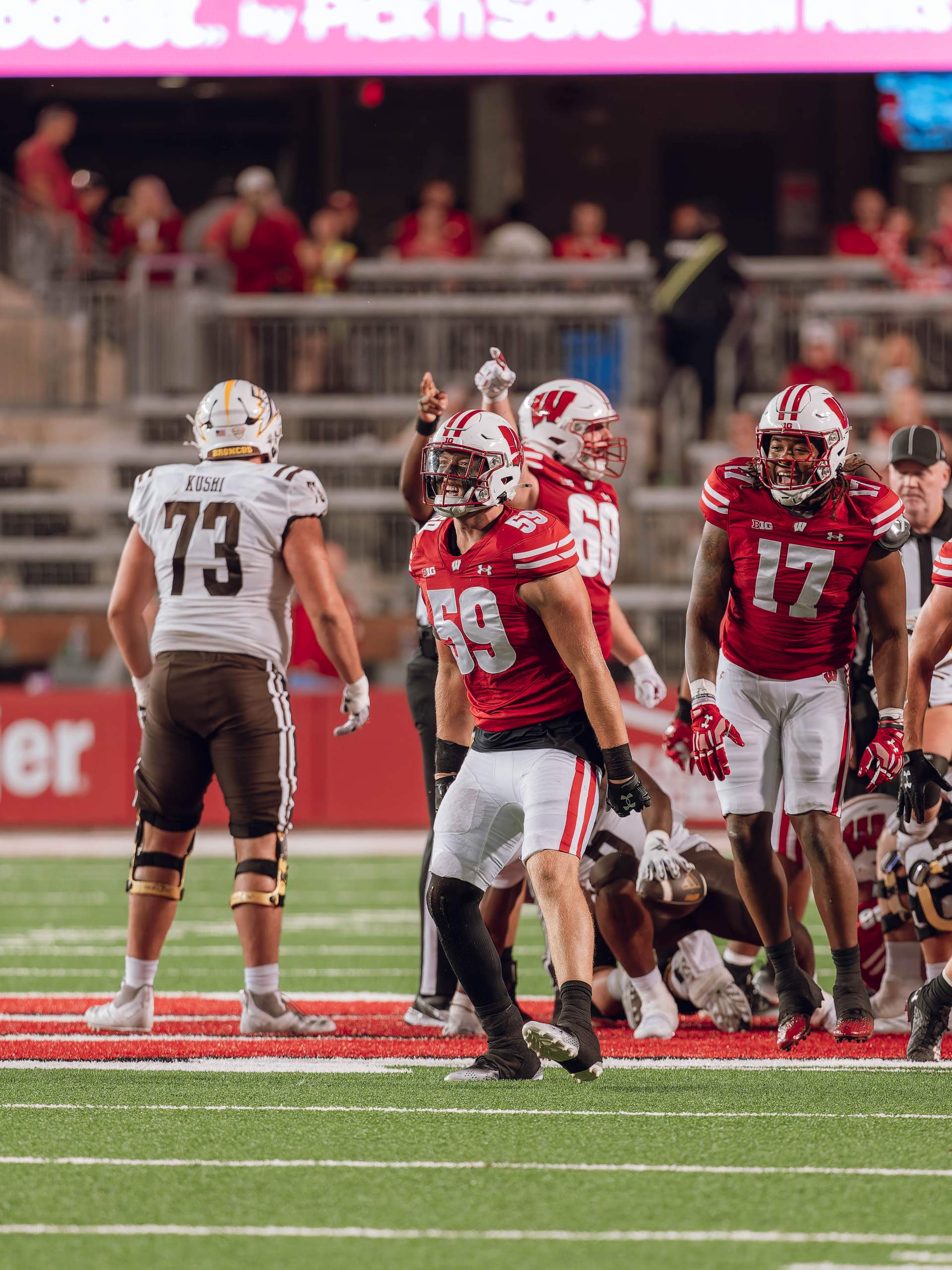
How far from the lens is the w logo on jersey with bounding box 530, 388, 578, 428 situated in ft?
22.4

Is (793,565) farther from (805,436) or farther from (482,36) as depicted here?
(482,36)

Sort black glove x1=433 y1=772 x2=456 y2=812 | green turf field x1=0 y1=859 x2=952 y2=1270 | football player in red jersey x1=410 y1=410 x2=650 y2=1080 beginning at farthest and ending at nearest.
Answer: black glove x1=433 y1=772 x2=456 y2=812 → football player in red jersey x1=410 y1=410 x2=650 y2=1080 → green turf field x1=0 y1=859 x2=952 y2=1270

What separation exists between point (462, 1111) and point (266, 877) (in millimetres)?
1682

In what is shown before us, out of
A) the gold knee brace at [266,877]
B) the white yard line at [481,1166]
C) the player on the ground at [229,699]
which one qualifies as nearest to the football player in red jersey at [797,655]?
the player on the ground at [229,699]

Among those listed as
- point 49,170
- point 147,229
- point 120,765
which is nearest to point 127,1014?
point 120,765

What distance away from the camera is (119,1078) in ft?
17.8

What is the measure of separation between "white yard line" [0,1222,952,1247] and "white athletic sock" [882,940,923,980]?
2.92 m

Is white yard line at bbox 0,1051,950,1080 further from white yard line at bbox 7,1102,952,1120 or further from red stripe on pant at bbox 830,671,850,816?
red stripe on pant at bbox 830,671,850,816

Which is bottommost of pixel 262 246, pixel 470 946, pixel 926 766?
pixel 470 946

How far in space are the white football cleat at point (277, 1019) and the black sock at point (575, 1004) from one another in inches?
54.4

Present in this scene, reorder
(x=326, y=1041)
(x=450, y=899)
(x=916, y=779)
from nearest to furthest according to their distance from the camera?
(x=450, y=899), (x=916, y=779), (x=326, y=1041)

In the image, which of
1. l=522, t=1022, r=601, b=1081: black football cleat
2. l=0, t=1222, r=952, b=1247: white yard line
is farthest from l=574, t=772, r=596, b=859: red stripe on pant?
l=0, t=1222, r=952, b=1247: white yard line

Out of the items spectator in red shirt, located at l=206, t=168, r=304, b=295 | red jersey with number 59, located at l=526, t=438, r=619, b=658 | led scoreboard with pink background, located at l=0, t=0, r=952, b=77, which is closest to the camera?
red jersey with number 59, located at l=526, t=438, r=619, b=658

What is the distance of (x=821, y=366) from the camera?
1603 centimetres
